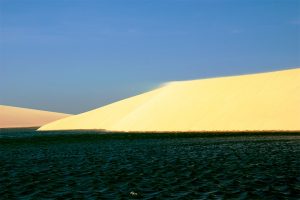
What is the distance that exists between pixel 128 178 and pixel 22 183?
519 cm

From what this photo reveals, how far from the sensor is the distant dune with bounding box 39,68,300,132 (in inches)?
3301

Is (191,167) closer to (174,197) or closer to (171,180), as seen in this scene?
(171,180)

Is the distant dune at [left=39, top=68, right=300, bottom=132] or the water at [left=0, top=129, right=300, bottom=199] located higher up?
the distant dune at [left=39, top=68, right=300, bottom=132]

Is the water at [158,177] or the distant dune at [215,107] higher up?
the distant dune at [215,107]

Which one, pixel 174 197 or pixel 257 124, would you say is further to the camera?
pixel 257 124

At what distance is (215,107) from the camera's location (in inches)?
3780

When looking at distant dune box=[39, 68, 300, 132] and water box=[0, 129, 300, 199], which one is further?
distant dune box=[39, 68, 300, 132]

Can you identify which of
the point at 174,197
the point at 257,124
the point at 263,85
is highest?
the point at 263,85

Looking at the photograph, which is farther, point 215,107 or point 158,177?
point 215,107

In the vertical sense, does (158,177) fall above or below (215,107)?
below

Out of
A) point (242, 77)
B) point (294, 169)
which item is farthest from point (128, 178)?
point (242, 77)

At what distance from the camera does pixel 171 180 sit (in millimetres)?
25812

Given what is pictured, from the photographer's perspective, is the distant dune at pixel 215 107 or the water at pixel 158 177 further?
the distant dune at pixel 215 107

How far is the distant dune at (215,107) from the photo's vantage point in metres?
83.9
